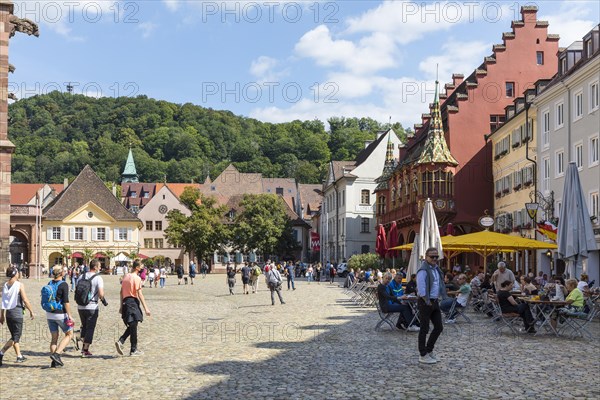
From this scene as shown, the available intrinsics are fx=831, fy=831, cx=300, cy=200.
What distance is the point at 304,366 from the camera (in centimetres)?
1321

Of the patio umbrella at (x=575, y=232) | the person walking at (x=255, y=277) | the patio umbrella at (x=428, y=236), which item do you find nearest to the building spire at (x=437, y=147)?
the person walking at (x=255, y=277)

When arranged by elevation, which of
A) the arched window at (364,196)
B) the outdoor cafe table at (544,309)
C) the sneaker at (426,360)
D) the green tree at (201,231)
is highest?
the arched window at (364,196)

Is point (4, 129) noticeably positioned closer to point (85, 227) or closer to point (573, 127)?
point (573, 127)

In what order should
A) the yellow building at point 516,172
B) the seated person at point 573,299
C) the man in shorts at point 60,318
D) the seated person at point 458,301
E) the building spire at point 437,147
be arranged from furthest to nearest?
1. the building spire at point 437,147
2. the yellow building at point 516,172
3. the seated person at point 458,301
4. the seated person at point 573,299
5. the man in shorts at point 60,318

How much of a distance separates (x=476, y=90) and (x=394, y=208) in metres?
12.5

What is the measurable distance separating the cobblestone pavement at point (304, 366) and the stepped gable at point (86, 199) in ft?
240

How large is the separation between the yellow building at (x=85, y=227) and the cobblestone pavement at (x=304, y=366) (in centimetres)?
7196

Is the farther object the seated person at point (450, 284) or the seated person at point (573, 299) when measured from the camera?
the seated person at point (450, 284)

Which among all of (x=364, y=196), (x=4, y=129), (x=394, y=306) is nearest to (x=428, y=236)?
(x=394, y=306)

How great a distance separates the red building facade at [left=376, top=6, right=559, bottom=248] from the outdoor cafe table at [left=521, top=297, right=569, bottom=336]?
34.1 meters

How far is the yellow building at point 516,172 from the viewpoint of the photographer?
4484 cm

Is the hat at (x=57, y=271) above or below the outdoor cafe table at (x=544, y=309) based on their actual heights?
above

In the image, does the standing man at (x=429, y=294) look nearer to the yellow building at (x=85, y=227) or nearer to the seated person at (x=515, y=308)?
the seated person at (x=515, y=308)

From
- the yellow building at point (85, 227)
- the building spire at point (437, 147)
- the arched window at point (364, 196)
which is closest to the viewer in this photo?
the building spire at point (437, 147)
